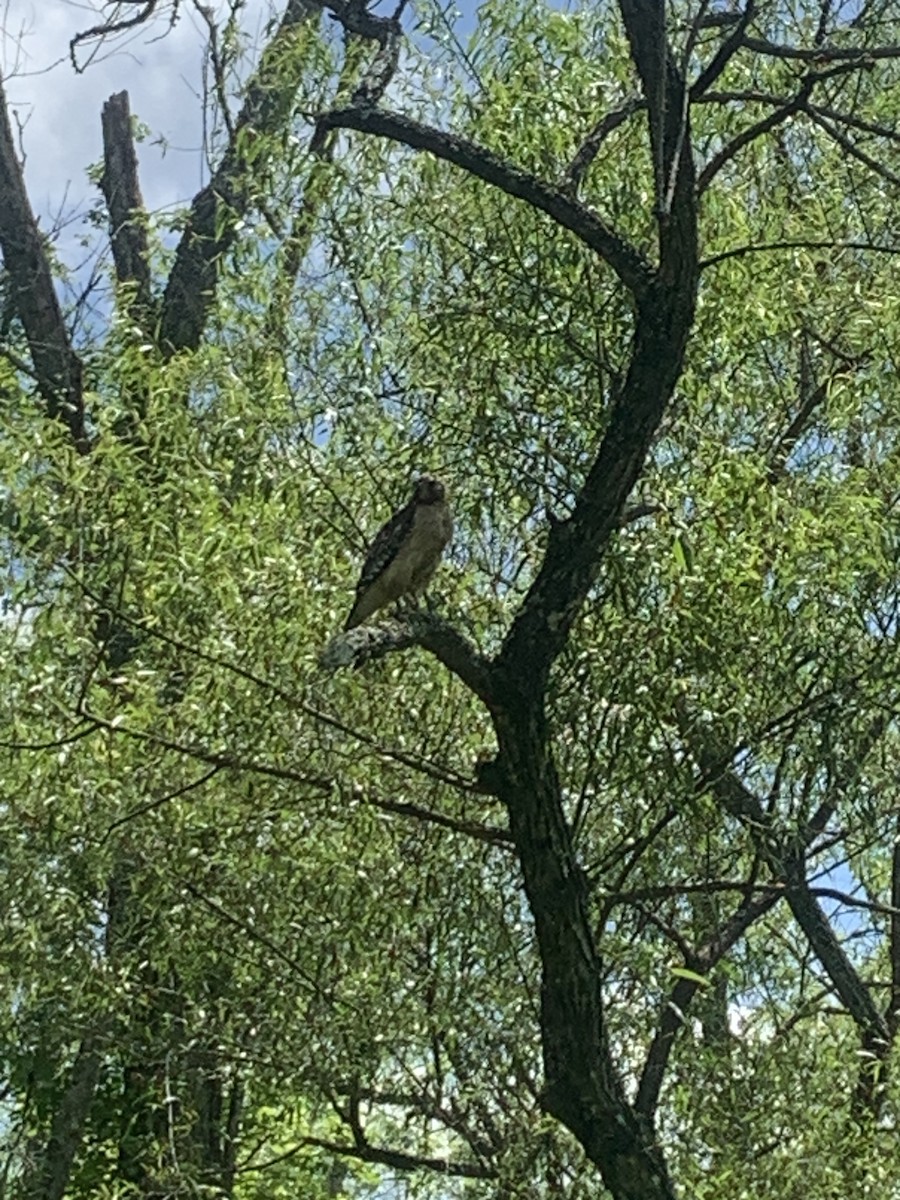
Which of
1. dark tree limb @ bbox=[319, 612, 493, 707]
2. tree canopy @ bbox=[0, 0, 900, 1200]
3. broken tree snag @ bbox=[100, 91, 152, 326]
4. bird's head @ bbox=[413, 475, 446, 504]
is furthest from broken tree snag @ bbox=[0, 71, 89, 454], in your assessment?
dark tree limb @ bbox=[319, 612, 493, 707]

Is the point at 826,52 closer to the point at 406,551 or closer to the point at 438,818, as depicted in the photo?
the point at 406,551

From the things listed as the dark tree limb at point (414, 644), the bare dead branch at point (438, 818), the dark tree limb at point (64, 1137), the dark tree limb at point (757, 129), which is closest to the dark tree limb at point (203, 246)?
the dark tree limb at point (64, 1137)

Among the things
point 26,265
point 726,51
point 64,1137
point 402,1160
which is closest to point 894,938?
point 402,1160

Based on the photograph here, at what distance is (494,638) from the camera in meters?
5.48

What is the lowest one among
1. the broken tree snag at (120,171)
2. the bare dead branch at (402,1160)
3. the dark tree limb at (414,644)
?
the bare dead branch at (402,1160)

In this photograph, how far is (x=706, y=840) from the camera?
17.3ft

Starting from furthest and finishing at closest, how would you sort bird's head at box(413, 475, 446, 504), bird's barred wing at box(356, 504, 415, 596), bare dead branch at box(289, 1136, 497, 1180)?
bare dead branch at box(289, 1136, 497, 1180) < bird's head at box(413, 475, 446, 504) < bird's barred wing at box(356, 504, 415, 596)

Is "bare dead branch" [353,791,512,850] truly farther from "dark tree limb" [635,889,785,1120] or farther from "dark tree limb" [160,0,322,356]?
"dark tree limb" [160,0,322,356]

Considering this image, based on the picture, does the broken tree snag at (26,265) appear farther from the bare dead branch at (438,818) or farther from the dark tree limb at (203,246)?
the bare dead branch at (438,818)

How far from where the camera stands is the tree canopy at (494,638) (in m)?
4.38

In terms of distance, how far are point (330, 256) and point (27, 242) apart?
495cm

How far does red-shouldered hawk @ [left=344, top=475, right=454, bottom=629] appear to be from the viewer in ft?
15.6

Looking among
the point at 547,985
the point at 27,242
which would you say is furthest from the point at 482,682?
the point at 27,242

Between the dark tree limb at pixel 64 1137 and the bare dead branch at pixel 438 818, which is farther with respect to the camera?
the dark tree limb at pixel 64 1137
